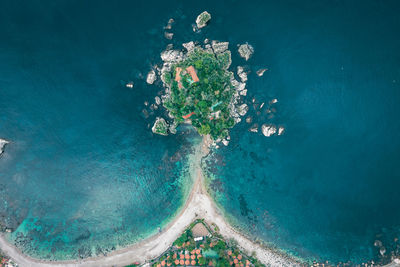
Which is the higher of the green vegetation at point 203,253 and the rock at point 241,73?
the rock at point 241,73

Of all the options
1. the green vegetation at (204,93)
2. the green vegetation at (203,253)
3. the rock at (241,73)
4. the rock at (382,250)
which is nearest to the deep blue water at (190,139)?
the rock at (382,250)

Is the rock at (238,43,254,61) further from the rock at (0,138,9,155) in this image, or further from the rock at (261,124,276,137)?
the rock at (0,138,9,155)

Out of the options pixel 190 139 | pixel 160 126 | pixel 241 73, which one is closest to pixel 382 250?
pixel 190 139

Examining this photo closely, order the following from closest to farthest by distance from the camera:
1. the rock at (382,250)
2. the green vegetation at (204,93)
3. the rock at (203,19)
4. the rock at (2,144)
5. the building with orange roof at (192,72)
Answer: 1. the green vegetation at (204,93)
2. the building with orange roof at (192,72)
3. the rock at (203,19)
4. the rock at (2,144)
5. the rock at (382,250)

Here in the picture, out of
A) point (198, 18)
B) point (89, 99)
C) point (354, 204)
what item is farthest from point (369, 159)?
point (89, 99)

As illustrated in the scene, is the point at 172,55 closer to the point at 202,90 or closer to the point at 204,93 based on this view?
the point at 202,90

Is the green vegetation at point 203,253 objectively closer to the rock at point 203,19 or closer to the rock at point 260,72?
the rock at point 260,72

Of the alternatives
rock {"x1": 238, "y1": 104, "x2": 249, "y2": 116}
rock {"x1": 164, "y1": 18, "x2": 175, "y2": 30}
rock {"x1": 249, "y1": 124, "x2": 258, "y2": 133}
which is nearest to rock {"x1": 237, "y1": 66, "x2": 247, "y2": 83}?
rock {"x1": 238, "y1": 104, "x2": 249, "y2": 116}
